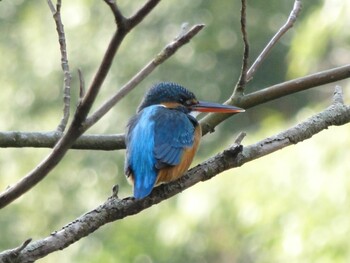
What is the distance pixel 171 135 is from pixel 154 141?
73mm

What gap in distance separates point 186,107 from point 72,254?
4.90 metres

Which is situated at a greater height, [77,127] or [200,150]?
[77,127]

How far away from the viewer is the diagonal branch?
6.36ft

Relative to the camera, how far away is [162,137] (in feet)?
9.42

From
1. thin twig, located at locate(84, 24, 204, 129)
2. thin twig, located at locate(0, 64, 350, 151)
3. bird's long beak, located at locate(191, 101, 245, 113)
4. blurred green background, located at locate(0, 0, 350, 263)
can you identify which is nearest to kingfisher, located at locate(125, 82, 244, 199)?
bird's long beak, located at locate(191, 101, 245, 113)

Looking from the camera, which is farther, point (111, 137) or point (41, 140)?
point (111, 137)

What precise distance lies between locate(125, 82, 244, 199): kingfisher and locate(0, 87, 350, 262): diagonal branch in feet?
0.29

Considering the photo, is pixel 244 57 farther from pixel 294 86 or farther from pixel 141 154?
pixel 141 154

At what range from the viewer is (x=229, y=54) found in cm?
1023

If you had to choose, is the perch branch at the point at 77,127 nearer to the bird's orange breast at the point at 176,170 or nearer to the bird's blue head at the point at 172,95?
the bird's orange breast at the point at 176,170

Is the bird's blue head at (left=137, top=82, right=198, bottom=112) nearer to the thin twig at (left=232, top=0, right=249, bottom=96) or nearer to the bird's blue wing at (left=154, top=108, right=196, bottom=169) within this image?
the bird's blue wing at (left=154, top=108, right=196, bottom=169)

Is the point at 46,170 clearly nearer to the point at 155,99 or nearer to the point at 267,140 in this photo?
the point at 267,140

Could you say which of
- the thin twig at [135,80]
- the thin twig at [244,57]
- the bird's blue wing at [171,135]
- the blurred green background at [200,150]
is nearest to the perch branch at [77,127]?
the thin twig at [135,80]

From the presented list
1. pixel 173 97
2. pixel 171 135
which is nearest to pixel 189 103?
pixel 173 97
